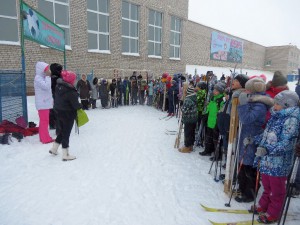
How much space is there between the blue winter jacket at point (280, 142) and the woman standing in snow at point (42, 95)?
495 centimetres

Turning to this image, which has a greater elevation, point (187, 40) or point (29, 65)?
point (187, 40)

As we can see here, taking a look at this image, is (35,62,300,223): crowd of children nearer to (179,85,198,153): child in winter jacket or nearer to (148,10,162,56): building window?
(179,85,198,153): child in winter jacket

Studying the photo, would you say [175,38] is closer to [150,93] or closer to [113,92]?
[150,93]

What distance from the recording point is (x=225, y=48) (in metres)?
35.5

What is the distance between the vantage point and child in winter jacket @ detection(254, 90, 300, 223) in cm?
271

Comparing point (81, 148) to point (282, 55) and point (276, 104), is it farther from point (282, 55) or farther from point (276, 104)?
point (282, 55)

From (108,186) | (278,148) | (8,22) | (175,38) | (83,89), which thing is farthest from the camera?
(175,38)

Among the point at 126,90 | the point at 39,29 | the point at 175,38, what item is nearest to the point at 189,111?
the point at 39,29

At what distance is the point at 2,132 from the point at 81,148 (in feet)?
6.48

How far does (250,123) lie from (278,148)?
Result: 569 mm

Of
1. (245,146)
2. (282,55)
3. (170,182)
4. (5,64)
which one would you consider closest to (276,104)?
(245,146)

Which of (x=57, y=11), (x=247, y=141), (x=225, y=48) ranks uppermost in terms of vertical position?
(x=225, y=48)

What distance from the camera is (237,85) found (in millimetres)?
3771

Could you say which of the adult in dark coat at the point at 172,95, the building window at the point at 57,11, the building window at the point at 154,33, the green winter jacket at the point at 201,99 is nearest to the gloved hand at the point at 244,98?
the green winter jacket at the point at 201,99
